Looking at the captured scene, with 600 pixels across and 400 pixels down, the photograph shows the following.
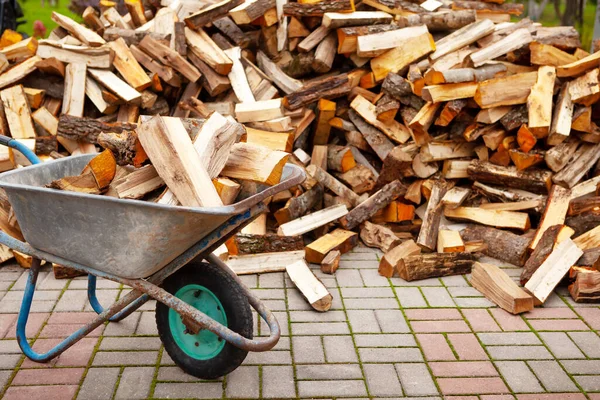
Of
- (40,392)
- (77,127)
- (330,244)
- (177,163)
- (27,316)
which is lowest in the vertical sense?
(330,244)

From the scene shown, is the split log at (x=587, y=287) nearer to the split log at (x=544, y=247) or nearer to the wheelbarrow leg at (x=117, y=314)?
the split log at (x=544, y=247)

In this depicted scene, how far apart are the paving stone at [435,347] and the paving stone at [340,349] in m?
0.38

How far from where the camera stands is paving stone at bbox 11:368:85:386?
2863 millimetres

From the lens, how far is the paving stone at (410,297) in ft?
11.8

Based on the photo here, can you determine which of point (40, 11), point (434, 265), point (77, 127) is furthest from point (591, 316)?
point (40, 11)

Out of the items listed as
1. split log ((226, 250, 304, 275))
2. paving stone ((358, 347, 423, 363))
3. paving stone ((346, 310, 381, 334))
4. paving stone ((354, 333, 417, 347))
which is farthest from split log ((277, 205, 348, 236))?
paving stone ((358, 347, 423, 363))

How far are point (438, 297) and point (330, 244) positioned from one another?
844 millimetres

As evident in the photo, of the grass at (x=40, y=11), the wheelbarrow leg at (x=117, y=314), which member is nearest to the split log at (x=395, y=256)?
the wheelbarrow leg at (x=117, y=314)

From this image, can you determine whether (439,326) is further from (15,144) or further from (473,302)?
(15,144)

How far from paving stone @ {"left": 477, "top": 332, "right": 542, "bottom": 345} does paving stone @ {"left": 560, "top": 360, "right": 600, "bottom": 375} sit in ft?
0.71

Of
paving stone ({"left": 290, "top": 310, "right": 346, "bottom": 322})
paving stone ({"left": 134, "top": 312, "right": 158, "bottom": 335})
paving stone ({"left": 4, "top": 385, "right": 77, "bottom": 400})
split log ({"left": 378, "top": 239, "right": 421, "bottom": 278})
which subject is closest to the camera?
paving stone ({"left": 4, "top": 385, "right": 77, "bottom": 400})

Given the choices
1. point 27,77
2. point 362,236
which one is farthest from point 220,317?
point 27,77

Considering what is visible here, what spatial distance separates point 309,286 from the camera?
361 centimetres

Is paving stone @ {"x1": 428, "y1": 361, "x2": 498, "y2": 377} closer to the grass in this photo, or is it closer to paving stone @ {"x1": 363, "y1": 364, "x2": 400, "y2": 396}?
paving stone @ {"x1": 363, "y1": 364, "x2": 400, "y2": 396}
